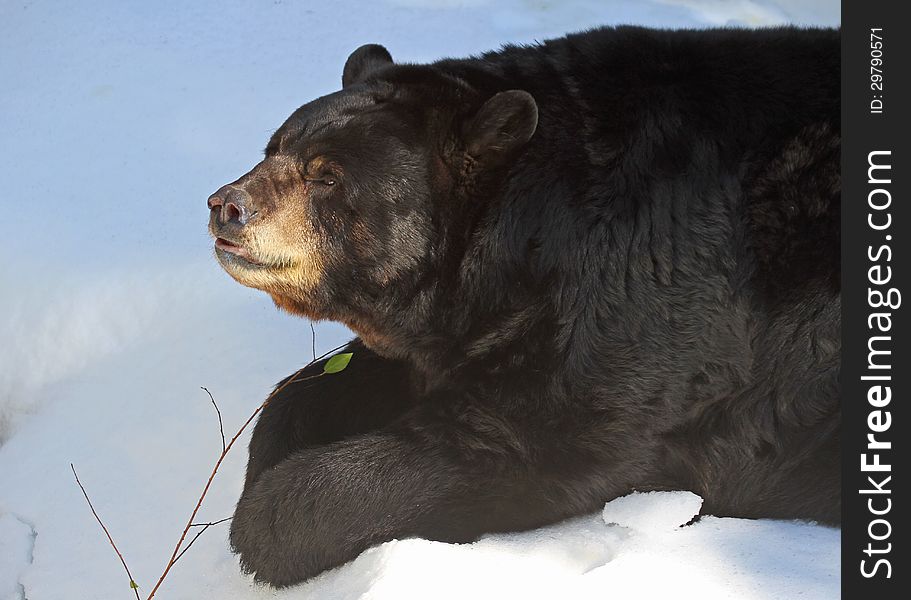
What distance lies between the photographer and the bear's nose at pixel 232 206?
3645mm

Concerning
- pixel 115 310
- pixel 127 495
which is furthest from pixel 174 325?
pixel 127 495

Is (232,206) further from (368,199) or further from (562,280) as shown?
(562,280)

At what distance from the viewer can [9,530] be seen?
448cm

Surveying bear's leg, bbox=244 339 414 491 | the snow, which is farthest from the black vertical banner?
bear's leg, bbox=244 339 414 491

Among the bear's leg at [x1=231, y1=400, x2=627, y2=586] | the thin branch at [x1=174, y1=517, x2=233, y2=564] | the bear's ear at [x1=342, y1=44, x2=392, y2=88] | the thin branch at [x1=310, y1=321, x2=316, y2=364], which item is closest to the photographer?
the bear's leg at [x1=231, y1=400, x2=627, y2=586]

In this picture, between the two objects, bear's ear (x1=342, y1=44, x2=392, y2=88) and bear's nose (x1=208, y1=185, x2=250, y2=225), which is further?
bear's ear (x1=342, y1=44, x2=392, y2=88)

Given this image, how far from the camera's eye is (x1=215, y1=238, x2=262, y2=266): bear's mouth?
12.0 ft

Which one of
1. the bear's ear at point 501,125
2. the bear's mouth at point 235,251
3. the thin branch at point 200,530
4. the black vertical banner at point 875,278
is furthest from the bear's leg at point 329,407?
the black vertical banner at point 875,278

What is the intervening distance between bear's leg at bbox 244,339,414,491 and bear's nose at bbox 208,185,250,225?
2.52ft

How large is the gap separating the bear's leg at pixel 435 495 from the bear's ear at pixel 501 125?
2.66ft

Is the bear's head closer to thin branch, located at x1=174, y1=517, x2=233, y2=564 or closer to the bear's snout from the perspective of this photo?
the bear's snout

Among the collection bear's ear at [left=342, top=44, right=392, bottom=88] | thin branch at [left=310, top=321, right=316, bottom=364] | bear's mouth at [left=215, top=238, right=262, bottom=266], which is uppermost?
bear's ear at [left=342, top=44, right=392, bottom=88]

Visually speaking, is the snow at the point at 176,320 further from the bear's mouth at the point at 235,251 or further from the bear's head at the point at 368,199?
the bear's mouth at the point at 235,251

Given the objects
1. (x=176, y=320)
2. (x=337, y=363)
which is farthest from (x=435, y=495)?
(x=176, y=320)
